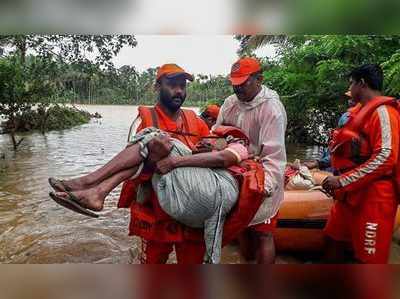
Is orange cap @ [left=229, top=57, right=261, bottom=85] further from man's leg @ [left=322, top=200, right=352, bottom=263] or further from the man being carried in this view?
man's leg @ [left=322, top=200, right=352, bottom=263]

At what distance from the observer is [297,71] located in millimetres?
9320

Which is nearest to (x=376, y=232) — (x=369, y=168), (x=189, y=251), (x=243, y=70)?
(x=369, y=168)

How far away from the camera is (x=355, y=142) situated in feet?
8.91

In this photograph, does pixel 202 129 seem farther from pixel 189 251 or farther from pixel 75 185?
pixel 75 185

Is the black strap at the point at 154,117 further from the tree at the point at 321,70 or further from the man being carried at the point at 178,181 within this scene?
the tree at the point at 321,70

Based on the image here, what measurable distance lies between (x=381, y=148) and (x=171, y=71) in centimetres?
130

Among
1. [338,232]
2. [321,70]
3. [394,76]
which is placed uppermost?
[321,70]

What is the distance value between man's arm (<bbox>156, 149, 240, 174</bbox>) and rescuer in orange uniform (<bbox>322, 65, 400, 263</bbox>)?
88cm

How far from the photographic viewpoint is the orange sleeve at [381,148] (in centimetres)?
249

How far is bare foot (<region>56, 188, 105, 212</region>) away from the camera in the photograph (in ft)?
6.35

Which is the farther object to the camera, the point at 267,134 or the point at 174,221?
the point at 267,134

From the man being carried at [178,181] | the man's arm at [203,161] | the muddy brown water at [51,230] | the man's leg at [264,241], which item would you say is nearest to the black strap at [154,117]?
the man being carried at [178,181]
